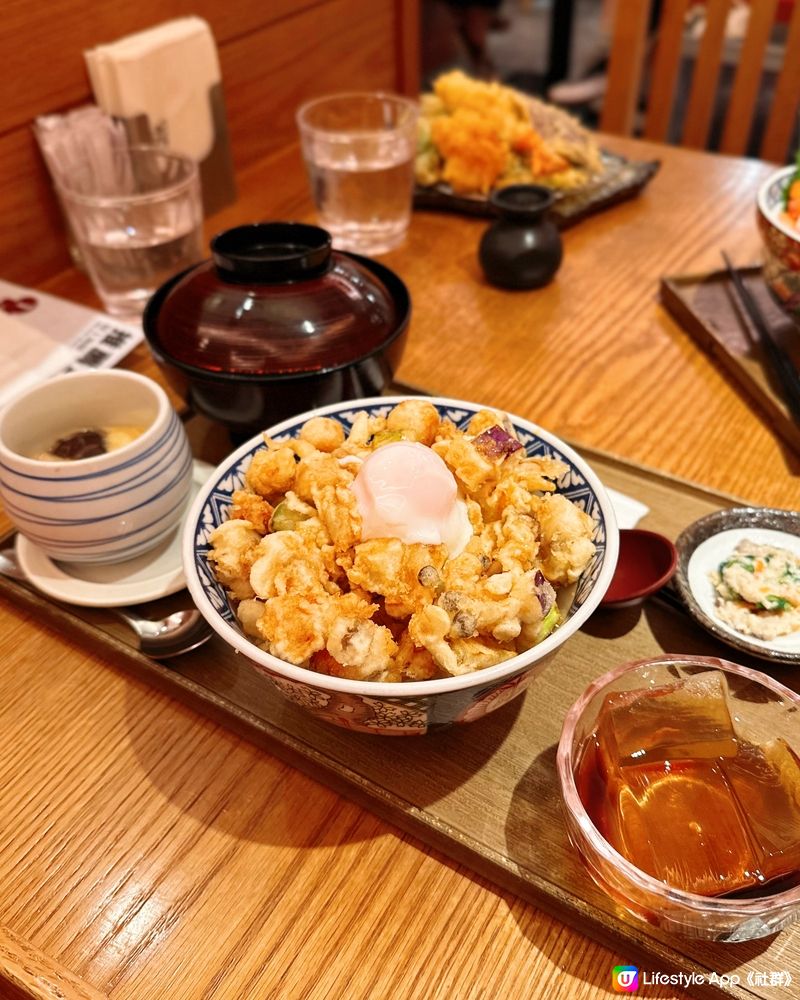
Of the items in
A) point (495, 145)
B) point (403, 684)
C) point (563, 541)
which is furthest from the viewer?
point (495, 145)

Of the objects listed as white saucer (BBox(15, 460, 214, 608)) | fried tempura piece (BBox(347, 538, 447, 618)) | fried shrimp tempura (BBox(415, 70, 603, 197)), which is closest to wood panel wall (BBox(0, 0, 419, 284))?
fried shrimp tempura (BBox(415, 70, 603, 197))

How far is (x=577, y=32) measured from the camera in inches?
243

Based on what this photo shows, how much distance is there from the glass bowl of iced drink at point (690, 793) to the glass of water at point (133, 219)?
1194 millimetres

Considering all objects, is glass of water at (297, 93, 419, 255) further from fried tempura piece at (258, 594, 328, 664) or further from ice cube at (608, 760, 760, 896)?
ice cube at (608, 760, 760, 896)

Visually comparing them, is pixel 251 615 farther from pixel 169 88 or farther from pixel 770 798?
pixel 169 88

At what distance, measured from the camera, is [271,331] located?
1.00m

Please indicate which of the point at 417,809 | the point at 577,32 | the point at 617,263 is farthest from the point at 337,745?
the point at 577,32

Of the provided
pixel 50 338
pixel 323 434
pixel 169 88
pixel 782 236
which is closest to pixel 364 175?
pixel 169 88

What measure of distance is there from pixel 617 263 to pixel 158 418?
3.63 ft

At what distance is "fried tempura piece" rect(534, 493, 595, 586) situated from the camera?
738mm

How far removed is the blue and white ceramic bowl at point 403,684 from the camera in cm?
63

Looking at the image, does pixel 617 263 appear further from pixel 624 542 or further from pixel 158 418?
pixel 158 418

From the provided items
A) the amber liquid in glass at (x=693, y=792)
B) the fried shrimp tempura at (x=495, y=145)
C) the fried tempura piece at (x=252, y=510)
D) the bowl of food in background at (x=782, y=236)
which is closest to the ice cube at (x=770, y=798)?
the amber liquid in glass at (x=693, y=792)

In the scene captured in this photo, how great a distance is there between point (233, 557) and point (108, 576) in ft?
0.87
